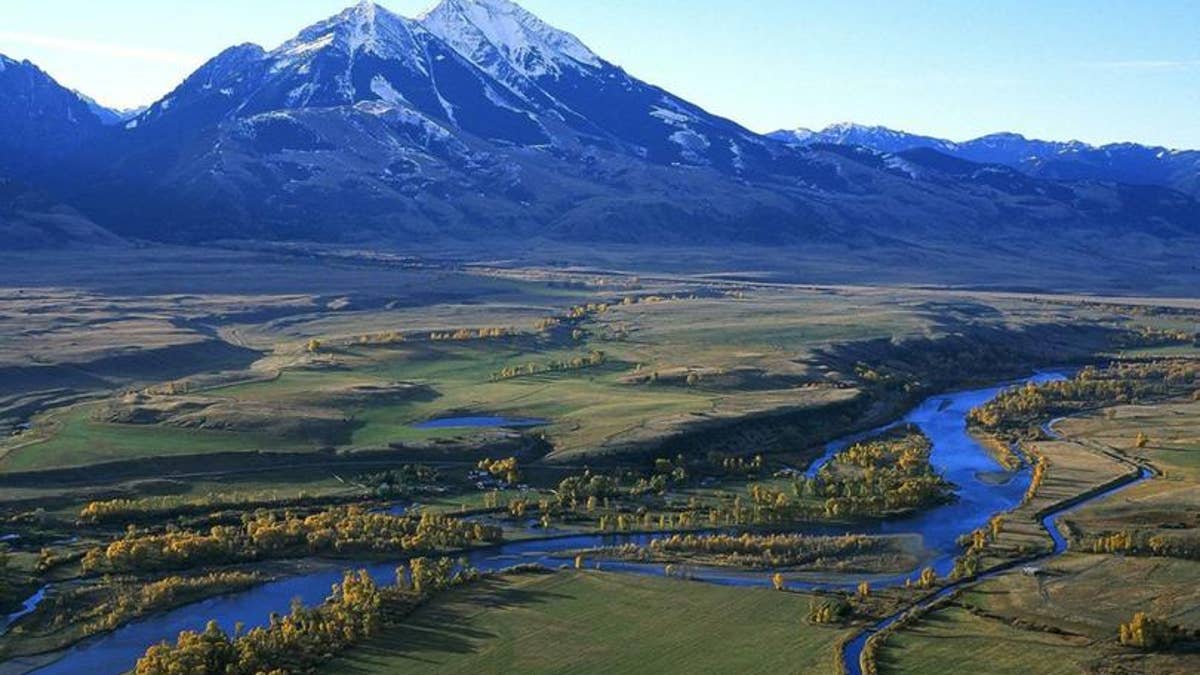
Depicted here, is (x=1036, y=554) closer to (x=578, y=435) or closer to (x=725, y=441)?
(x=725, y=441)

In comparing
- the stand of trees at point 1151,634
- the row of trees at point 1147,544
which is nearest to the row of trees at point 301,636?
the stand of trees at point 1151,634

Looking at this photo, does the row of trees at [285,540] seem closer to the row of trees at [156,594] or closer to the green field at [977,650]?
the row of trees at [156,594]

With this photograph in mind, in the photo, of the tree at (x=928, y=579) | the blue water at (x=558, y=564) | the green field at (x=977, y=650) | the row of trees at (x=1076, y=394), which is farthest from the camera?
the row of trees at (x=1076, y=394)

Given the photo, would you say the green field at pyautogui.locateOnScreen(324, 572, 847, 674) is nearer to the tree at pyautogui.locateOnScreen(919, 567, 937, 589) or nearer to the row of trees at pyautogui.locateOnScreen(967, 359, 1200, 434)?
the tree at pyautogui.locateOnScreen(919, 567, 937, 589)

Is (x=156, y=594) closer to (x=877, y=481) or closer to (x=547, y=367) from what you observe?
(x=877, y=481)

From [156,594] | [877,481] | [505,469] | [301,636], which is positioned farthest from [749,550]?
[156,594]
